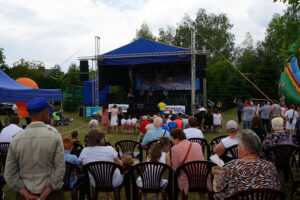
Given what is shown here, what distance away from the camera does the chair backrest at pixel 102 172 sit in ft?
10.0

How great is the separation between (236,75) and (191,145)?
23.6 metres

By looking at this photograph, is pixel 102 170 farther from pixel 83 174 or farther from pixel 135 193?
pixel 135 193

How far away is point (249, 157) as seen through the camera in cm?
208

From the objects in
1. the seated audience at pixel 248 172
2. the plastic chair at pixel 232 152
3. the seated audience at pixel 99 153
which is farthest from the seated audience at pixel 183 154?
the seated audience at pixel 248 172

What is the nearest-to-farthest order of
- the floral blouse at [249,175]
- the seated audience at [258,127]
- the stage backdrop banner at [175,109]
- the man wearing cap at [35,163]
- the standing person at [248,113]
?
the man wearing cap at [35,163] < the floral blouse at [249,175] < the seated audience at [258,127] < the standing person at [248,113] < the stage backdrop banner at [175,109]

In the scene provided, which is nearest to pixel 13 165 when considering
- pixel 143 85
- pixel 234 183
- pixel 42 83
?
pixel 234 183

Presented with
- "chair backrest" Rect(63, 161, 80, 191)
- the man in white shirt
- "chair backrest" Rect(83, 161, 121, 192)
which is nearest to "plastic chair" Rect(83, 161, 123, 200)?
"chair backrest" Rect(83, 161, 121, 192)

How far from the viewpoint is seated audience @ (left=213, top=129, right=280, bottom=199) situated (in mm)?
2029

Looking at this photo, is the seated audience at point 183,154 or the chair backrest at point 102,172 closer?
the chair backrest at point 102,172

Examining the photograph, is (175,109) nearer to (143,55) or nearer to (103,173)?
(143,55)

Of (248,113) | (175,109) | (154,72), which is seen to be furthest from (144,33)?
(248,113)

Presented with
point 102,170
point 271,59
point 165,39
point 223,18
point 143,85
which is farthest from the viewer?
point 165,39

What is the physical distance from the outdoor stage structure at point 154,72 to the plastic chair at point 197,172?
34.5 ft

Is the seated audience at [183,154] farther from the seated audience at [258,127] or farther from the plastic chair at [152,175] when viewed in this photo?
the seated audience at [258,127]
